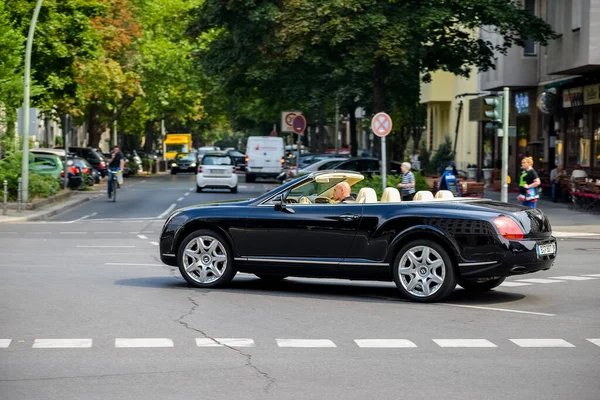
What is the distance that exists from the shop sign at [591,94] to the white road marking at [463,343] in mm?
26820

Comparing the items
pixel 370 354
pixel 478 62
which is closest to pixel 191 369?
pixel 370 354

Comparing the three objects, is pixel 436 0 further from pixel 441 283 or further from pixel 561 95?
pixel 441 283

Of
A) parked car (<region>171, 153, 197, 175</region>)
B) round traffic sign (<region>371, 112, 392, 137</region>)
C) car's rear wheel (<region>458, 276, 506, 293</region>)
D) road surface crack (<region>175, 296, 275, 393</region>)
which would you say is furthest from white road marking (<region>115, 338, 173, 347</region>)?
parked car (<region>171, 153, 197, 175</region>)

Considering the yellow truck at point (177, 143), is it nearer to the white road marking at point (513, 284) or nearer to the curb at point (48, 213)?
the curb at point (48, 213)

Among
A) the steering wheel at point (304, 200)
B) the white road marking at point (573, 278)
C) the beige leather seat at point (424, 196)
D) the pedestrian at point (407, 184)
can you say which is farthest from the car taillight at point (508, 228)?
the pedestrian at point (407, 184)

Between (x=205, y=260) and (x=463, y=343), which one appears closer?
(x=463, y=343)

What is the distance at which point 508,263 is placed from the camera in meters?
12.7

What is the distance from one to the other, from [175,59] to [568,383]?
203 ft

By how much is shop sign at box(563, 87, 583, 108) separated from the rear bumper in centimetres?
2577

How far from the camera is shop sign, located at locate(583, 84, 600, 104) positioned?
35938 millimetres

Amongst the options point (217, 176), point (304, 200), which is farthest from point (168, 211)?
point (304, 200)

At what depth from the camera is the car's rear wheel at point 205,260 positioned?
14008mm

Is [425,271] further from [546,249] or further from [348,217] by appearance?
[546,249]

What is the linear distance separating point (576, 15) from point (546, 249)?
2282cm
